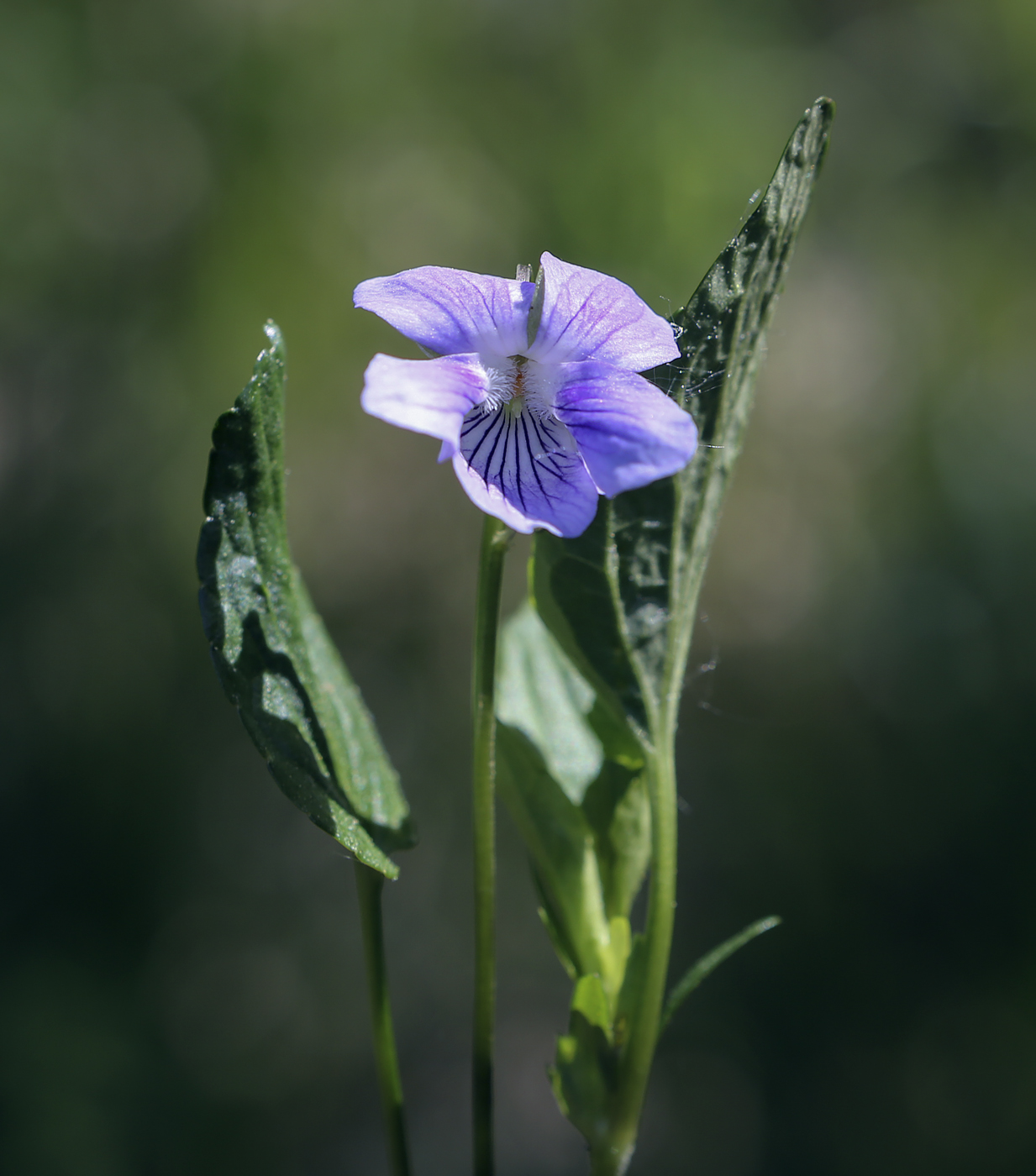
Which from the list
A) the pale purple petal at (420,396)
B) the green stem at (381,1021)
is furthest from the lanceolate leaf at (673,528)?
the green stem at (381,1021)

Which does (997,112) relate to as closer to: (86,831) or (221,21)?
(221,21)

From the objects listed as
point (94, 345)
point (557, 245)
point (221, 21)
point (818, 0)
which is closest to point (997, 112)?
point (818, 0)

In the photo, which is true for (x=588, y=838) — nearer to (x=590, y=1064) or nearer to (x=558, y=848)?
(x=558, y=848)

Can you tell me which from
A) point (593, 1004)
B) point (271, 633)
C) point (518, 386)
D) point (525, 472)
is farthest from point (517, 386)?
point (593, 1004)

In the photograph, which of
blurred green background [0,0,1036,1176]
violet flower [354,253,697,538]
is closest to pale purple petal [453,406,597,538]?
violet flower [354,253,697,538]

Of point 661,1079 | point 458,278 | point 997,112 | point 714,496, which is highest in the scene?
point 997,112
